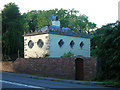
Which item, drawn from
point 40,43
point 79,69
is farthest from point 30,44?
point 79,69

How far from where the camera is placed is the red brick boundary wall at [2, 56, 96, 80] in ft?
65.6

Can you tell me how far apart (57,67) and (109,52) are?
20.9ft

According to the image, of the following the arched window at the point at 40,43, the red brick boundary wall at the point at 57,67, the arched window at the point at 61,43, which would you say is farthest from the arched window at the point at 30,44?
the arched window at the point at 61,43

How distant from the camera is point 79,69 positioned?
68.5 feet

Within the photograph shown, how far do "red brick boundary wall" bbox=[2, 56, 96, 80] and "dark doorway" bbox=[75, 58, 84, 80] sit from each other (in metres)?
0.10

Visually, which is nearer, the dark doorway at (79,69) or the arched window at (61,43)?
the dark doorway at (79,69)

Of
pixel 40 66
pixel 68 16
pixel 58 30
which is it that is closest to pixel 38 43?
pixel 58 30

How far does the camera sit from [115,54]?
17.9 metres

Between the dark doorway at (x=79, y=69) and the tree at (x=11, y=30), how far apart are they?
55.4 feet

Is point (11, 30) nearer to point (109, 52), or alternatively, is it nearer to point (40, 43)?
point (40, 43)

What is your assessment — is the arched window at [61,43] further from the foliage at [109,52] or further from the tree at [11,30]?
the foliage at [109,52]

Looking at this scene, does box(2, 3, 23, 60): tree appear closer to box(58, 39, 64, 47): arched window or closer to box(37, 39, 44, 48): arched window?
box(37, 39, 44, 48): arched window

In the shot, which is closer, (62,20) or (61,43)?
(61,43)

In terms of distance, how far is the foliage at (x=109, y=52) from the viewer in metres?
17.9
